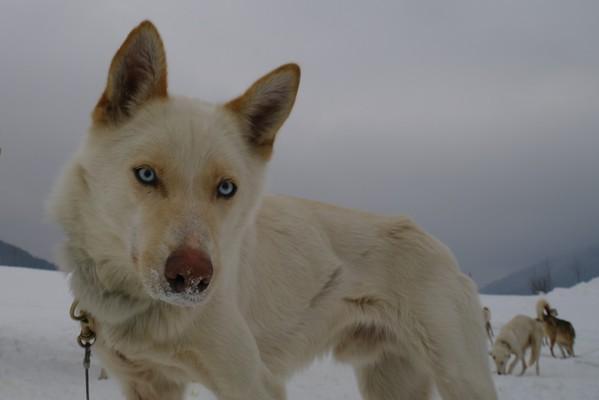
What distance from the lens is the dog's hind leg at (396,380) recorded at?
14.1ft

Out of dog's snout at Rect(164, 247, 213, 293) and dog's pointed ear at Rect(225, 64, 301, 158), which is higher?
dog's pointed ear at Rect(225, 64, 301, 158)

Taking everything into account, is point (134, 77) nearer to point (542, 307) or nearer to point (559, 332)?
point (559, 332)

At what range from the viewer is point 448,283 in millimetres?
3975

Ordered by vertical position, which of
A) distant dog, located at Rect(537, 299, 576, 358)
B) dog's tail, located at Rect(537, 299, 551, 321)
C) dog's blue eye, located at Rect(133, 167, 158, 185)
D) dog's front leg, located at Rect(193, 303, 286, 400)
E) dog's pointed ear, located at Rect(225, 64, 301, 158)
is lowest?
distant dog, located at Rect(537, 299, 576, 358)

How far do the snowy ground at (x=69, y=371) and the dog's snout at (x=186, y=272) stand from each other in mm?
3186

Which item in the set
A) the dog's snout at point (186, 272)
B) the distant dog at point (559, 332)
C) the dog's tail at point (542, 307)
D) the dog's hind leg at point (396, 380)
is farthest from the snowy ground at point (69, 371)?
the dog's snout at point (186, 272)

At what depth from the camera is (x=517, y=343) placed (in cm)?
1298

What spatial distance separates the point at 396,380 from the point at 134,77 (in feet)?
9.77

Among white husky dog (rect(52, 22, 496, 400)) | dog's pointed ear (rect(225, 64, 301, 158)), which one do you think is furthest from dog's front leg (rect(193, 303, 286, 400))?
dog's pointed ear (rect(225, 64, 301, 158))

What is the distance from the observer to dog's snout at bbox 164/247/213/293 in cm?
209

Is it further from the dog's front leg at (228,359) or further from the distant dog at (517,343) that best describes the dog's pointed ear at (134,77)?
the distant dog at (517,343)

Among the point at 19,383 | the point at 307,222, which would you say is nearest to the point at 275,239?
the point at 307,222

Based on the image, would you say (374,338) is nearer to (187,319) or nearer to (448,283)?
(448,283)

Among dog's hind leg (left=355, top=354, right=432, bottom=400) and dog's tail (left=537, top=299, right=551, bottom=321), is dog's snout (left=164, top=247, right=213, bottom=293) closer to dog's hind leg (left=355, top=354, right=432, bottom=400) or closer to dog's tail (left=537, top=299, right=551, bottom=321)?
dog's hind leg (left=355, top=354, right=432, bottom=400)
